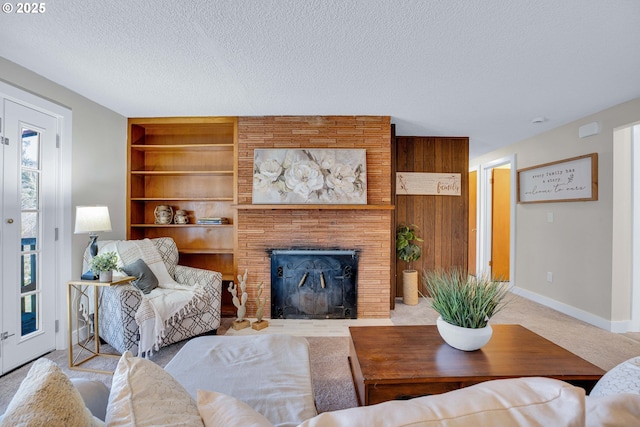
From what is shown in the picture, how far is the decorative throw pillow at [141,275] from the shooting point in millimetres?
2719

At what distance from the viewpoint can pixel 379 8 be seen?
5.50 feet

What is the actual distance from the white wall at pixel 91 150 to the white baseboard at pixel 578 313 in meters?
5.27

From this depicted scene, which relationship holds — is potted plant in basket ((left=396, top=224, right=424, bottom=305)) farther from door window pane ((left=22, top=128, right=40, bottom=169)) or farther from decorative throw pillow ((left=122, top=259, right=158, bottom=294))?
door window pane ((left=22, top=128, right=40, bottom=169))

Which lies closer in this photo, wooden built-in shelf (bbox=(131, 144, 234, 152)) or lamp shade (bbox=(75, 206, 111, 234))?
lamp shade (bbox=(75, 206, 111, 234))

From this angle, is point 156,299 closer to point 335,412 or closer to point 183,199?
point 183,199

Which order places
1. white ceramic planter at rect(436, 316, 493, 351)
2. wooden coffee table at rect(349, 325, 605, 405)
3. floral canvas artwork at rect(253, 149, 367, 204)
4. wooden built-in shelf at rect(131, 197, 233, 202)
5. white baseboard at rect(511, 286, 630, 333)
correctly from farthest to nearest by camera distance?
wooden built-in shelf at rect(131, 197, 233, 202) → floral canvas artwork at rect(253, 149, 367, 204) → white baseboard at rect(511, 286, 630, 333) → white ceramic planter at rect(436, 316, 493, 351) → wooden coffee table at rect(349, 325, 605, 405)

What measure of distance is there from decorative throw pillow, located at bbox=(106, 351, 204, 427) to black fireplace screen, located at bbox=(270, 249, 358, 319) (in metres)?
2.62

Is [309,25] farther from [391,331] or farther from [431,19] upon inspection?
[391,331]

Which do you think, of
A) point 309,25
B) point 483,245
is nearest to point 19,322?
point 309,25

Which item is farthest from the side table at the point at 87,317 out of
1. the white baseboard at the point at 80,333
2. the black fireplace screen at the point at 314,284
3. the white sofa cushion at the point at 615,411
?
the white sofa cushion at the point at 615,411

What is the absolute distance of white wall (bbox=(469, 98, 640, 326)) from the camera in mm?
3145

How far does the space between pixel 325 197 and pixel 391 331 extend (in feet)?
5.81

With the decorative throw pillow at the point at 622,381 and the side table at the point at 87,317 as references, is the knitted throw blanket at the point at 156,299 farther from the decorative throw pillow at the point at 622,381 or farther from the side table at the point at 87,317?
the decorative throw pillow at the point at 622,381

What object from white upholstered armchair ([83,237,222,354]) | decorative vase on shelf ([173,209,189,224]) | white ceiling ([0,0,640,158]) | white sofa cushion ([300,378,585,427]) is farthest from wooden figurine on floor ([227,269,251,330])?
white sofa cushion ([300,378,585,427])
